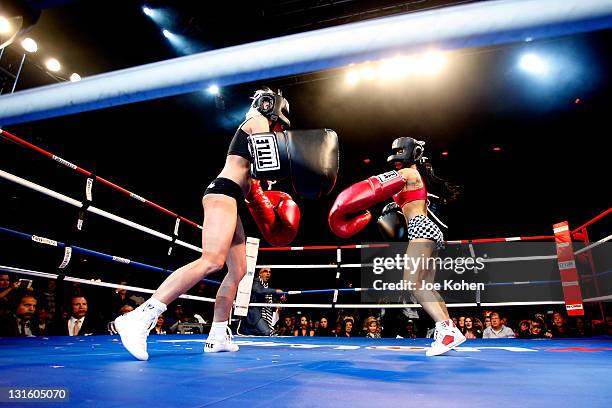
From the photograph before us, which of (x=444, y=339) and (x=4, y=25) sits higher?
(x=4, y=25)

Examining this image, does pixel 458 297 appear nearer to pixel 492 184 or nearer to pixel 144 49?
pixel 492 184

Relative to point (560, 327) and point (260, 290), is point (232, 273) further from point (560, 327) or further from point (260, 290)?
point (560, 327)

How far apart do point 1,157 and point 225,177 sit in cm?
734

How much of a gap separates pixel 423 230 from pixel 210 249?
1520mm

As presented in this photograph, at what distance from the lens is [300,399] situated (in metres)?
0.94

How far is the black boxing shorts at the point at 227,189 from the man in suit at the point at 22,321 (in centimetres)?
283

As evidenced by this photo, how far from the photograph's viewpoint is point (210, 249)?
185 cm

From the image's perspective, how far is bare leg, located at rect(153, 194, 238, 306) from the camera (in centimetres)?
178

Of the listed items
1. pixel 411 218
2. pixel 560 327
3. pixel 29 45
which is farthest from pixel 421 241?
pixel 29 45

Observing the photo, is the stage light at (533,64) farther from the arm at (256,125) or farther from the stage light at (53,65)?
the stage light at (53,65)

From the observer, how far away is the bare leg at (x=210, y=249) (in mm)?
1778

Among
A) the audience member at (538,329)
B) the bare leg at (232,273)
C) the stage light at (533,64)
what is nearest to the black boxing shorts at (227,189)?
the bare leg at (232,273)

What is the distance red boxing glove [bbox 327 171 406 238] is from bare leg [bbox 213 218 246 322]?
1.82ft

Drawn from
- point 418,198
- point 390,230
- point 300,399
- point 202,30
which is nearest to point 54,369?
point 300,399
